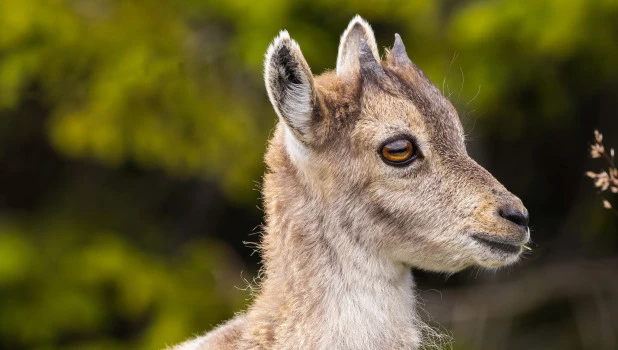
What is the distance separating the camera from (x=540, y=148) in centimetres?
1616

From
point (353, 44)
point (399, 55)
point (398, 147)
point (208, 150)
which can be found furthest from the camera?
point (208, 150)

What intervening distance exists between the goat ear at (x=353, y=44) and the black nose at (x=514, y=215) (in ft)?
4.76

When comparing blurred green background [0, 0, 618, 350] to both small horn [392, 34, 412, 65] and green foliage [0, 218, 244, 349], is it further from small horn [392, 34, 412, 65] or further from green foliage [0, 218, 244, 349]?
small horn [392, 34, 412, 65]

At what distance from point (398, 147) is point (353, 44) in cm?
135

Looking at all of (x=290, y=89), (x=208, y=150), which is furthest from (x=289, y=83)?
(x=208, y=150)

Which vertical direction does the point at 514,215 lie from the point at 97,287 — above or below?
above

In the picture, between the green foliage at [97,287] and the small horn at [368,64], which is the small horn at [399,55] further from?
the green foliage at [97,287]

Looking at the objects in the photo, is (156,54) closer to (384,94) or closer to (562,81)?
(562,81)

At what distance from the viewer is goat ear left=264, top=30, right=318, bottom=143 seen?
620 centimetres

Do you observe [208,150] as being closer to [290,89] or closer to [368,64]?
[368,64]

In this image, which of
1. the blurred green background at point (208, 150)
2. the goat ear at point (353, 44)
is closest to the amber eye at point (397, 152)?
the goat ear at point (353, 44)

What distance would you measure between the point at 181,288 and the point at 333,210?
339 inches

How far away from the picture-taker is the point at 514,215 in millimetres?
6344

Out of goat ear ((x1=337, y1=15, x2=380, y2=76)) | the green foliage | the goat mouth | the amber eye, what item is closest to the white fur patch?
the amber eye
